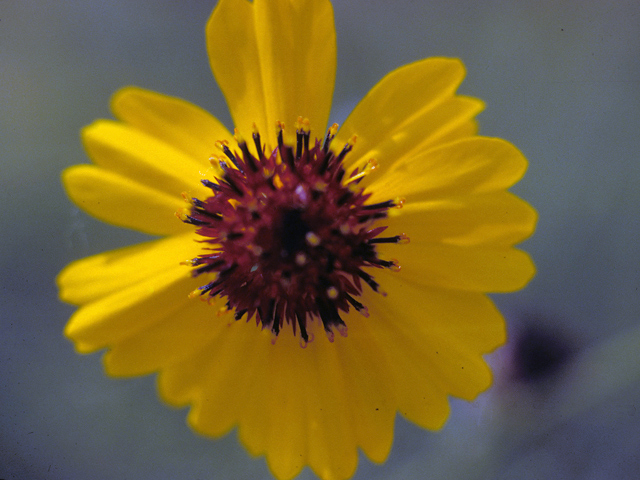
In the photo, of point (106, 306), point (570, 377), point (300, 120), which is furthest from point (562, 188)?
point (106, 306)

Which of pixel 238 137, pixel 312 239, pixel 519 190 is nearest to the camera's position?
pixel 312 239

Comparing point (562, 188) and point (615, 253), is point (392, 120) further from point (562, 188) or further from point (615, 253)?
point (615, 253)

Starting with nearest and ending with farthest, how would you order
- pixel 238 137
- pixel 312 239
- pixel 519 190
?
pixel 312 239 → pixel 238 137 → pixel 519 190

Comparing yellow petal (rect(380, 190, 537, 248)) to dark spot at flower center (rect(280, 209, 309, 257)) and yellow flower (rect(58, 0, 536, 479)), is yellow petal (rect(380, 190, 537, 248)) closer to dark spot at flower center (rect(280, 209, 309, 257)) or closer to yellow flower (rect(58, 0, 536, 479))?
yellow flower (rect(58, 0, 536, 479))

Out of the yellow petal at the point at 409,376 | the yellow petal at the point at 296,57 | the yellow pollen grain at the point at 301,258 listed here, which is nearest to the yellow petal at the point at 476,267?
the yellow petal at the point at 409,376

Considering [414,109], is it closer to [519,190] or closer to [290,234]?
[290,234]

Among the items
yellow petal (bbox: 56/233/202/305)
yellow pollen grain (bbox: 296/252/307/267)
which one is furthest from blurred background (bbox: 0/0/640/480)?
yellow pollen grain (bbox: 296/252/307/267)

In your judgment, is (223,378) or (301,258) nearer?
(301,258)

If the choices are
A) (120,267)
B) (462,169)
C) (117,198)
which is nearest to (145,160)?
(117,198)
